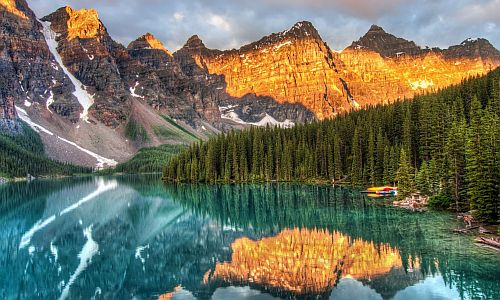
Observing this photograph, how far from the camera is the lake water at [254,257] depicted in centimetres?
2839

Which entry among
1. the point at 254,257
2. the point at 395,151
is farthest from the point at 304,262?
the point at 395,151

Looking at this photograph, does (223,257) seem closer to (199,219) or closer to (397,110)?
(199,219)

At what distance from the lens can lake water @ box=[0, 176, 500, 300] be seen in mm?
28391

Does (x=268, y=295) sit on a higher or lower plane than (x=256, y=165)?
lower

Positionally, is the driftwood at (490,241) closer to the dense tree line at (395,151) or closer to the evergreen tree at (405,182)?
the dense tree line at (395,151)

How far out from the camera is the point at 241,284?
97.1ft

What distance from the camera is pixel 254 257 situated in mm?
36625

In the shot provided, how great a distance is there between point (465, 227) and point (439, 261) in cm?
1299

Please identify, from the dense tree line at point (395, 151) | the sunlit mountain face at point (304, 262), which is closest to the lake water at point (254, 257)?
the sunlit mountain face at point (304, 262)

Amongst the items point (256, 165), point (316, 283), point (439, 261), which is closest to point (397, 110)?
point (256, 165)

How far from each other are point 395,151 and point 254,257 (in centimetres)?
6917

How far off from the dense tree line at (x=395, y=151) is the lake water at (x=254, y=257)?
20.7ft

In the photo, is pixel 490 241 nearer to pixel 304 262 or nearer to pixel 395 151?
pixel 304 262

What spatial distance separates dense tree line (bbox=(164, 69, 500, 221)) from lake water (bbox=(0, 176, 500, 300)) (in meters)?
6.31
